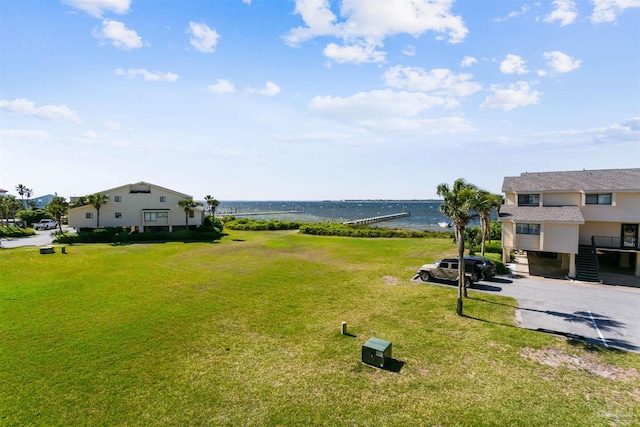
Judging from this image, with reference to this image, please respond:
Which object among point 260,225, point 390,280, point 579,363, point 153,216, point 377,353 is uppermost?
point 153,216

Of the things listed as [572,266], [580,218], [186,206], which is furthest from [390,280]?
[186,206]

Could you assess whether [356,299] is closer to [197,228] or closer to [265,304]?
[265,304]

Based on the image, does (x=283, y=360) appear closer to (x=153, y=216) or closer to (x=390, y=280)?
(x=390, y=280)

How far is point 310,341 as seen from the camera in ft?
44.8

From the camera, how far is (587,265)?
25.6m

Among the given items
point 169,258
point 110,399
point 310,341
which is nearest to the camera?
point 110,399

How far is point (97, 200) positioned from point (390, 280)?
4363cm

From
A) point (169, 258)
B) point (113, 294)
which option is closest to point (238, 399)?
point (113, 294)

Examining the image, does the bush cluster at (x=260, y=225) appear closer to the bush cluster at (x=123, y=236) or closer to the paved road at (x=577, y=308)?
the bush cluster at (x=123, y=236)

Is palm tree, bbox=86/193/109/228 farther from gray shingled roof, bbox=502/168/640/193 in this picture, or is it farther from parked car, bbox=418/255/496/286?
gray shingled roof, bbox=502/168/640/193

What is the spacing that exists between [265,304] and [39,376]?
9.96 metres

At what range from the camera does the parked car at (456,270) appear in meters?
22.9

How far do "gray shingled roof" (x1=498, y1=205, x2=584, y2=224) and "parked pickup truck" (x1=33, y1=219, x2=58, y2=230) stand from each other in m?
76.4

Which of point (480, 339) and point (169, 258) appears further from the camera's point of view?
point (169, 258)
